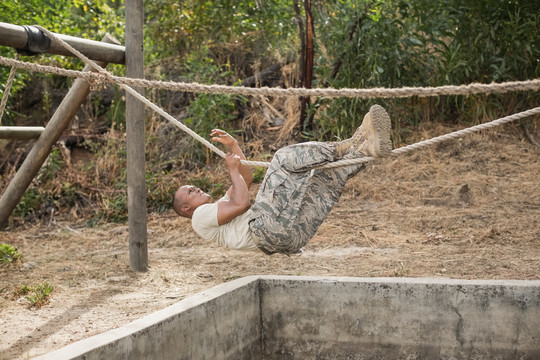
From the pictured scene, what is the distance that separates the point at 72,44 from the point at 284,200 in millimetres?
1772

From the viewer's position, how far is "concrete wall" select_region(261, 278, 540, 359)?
3264 mm

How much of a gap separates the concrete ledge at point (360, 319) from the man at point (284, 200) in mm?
264

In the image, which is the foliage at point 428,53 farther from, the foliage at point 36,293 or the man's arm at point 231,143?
the foliage at point 36,293

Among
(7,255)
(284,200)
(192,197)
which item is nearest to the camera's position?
(284,200)

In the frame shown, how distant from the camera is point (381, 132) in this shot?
3150 millimetres

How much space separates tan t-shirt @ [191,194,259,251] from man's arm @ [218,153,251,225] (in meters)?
0.07

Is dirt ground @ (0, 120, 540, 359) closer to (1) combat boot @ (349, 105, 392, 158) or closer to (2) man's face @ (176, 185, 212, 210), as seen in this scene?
(2) man's face @ (176, 185, 212, 210)

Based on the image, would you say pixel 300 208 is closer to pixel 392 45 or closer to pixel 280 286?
pixel 280 286

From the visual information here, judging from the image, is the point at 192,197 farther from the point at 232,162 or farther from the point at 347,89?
the point at 347,89

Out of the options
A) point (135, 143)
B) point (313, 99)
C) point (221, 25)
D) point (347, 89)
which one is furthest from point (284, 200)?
point (221, 25)

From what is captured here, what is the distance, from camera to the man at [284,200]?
342 cm

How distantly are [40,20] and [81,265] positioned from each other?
3.03 metres

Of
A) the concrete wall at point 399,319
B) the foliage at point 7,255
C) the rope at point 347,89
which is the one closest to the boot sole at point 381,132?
the rope at point 347,89

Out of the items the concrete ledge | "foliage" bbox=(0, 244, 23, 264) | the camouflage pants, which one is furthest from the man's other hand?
"foliage" bbox=(0, 244, 23, 264)
